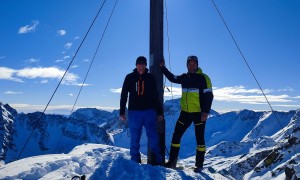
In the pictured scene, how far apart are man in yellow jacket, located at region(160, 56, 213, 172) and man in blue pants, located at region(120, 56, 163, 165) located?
0.77 metres

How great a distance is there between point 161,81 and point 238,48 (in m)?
2.86

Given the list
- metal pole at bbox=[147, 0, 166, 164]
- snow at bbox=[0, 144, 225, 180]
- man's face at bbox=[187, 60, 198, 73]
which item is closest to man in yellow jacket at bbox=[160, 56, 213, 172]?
man's face at bbox=[187, 60, 198, 73]

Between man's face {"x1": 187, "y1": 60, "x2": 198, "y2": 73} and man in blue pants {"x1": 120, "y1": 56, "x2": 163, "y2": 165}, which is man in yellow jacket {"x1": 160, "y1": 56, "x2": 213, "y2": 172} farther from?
man in blue pants {"x1": 120, "y1": 56, "x2": 163, "y2": 165}

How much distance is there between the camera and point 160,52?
10.6m

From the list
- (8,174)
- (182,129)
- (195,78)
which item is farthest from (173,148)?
(8,174)

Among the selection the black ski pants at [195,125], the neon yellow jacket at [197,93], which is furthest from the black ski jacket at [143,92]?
the neon yellow jacket at [197,93]

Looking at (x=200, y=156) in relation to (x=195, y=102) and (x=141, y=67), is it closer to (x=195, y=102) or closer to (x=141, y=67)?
(x=195, y=102)

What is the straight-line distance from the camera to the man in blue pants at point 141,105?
9.38 m

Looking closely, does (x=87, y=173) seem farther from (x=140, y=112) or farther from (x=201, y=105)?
(x=201, y=105)

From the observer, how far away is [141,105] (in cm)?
A: 938

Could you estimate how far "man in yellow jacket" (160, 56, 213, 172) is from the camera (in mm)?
9555

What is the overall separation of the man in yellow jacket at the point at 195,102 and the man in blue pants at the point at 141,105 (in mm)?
766

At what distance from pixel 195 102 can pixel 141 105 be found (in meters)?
1.57

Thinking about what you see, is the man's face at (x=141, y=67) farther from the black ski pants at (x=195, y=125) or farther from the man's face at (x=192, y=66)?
the black ski pants at (x=195, y=125)
